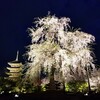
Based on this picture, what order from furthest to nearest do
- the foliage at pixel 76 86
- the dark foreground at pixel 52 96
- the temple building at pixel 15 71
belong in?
the temple building at pixel 15 71 → the foliage at pixel 76 86 → the dark foreground at pixel 52 96

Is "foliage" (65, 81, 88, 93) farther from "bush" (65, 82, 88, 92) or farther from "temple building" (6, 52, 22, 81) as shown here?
"temple building" (6, 52, 22, 81)

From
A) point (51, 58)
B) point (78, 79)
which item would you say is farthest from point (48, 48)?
point (78, 79)

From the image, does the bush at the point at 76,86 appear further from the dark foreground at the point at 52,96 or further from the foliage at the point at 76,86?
the dark foreground at the point at 52,96

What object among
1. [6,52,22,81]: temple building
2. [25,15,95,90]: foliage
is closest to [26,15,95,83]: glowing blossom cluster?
[25,15,95,90]: foliage

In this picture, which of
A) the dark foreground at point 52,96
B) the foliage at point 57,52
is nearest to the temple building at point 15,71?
the foliage at point 57,52

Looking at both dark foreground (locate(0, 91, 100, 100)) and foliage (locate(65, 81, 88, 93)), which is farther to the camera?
foliage (locate(65, 81, 88, 93))

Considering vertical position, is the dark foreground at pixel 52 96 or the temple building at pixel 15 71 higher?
the temple building at pixel 15 71

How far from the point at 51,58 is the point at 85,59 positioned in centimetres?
402

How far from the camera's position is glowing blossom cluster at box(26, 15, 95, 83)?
103 ft

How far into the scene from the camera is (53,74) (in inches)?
1268

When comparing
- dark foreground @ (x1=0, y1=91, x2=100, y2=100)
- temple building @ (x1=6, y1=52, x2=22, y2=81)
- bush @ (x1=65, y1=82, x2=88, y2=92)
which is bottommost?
dark foreground @ (x1=0, y1=91, x2=100, y2=100)

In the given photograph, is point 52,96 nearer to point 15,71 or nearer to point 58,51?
point 58,51

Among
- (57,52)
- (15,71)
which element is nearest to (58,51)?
(57,52)

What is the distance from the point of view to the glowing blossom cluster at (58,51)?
103ft
